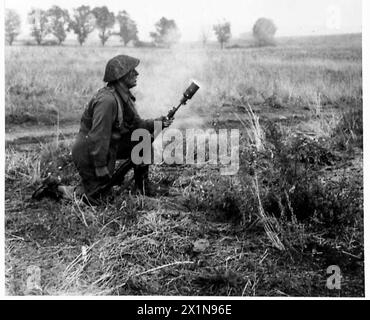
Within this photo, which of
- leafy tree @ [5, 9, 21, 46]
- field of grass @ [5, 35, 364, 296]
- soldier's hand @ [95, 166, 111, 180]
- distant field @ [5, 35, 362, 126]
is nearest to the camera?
field of grass @ [5, 35, 364, 296]

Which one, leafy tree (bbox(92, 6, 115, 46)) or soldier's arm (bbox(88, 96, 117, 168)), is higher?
leafy tree (bbox(92, 6, 115, 46))

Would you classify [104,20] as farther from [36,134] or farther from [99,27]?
[36,134]

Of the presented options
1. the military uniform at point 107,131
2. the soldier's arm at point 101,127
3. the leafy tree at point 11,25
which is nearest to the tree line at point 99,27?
the leafy tree at point 11,25

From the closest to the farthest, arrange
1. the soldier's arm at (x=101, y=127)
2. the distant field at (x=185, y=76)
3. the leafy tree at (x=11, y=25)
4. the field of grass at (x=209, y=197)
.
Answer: the field of grass at (x=209, y=197), the soldier's arm at (x=101, y=127), the leafy tree at (x=11, y=25), the distant field at (x=185, y=76)

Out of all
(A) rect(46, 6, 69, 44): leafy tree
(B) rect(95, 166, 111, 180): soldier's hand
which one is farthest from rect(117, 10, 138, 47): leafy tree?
(B) rect(95, 166, 111, 180): soldier's hand

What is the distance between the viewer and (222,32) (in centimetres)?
782

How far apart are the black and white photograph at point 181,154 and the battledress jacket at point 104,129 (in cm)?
1

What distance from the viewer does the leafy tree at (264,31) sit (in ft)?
22.7

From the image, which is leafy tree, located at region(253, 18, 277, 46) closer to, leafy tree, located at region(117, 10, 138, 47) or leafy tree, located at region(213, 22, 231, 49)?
leafy tree, located at region(213, 22, 231, 49)

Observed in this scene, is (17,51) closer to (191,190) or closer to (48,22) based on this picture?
(48,22)

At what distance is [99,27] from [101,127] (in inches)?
80.6

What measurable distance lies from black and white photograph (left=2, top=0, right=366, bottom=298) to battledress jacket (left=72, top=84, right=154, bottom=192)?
0.01 m

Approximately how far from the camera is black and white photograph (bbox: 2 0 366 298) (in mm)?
5445

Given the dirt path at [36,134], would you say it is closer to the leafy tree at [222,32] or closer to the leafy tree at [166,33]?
the leafy tree at [166,33]
